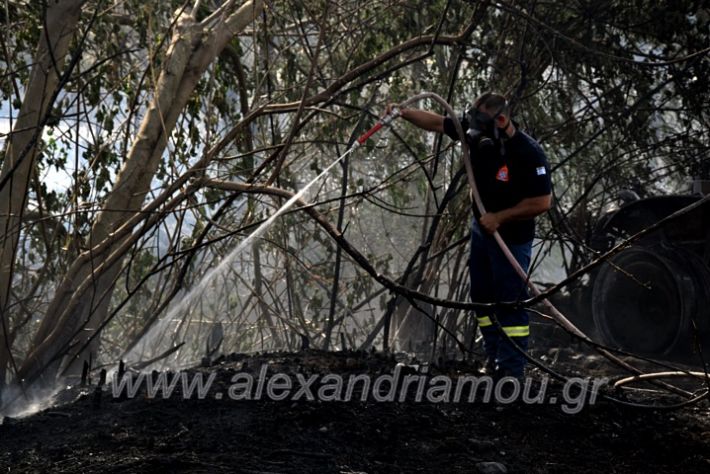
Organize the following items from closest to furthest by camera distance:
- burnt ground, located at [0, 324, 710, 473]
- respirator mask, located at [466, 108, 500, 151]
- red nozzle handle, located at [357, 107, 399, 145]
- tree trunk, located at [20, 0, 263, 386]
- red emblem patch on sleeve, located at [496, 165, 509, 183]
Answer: burnt ground, located at [0, 324, 710, 473] → red nozzle handle, located at [357, 107, 399, 145] → respirator mask, located at [466, 108, 500, 151] → red emblem patch on sleeve, located at [496, 165, 509, 183] → tree trunk, located at [20, 0, 263, 386]

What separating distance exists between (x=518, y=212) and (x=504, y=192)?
0.59ft

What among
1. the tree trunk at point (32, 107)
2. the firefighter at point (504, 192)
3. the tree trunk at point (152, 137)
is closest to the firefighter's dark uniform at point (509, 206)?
the firefighter at point (504, 192)

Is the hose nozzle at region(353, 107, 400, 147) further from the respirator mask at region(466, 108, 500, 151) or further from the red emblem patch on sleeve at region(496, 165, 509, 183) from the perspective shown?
the red emblem patch on sleeve at region(496, 165, 509, 183)

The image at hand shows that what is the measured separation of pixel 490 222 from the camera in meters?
5.07

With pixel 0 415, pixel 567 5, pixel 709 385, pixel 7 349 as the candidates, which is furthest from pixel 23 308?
pixel 567 5

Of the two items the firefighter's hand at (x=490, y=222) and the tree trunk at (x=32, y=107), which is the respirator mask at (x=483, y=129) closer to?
the firefighter's hand at (x=490, y=222)

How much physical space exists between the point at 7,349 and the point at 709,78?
6.34 metres

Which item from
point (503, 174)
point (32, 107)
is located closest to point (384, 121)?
point (503, 174)

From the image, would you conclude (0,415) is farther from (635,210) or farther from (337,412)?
(635,210)

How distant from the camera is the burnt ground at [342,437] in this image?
356 cm

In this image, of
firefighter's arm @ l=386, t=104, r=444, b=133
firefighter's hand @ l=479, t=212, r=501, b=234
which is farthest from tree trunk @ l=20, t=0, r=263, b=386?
firefighter's hand @ l=479, t=212, r=501, b=234

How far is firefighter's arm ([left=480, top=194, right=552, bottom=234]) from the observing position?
199 inches

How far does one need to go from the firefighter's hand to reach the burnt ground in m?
0.99

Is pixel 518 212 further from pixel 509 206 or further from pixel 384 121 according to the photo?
pixel 384 121
